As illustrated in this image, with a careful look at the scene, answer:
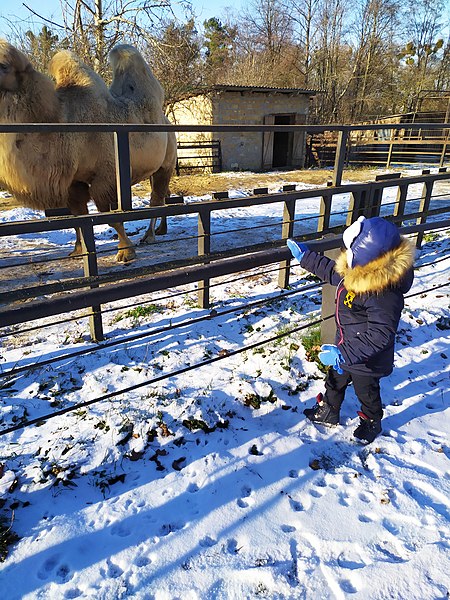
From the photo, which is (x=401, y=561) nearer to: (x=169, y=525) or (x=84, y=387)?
(x=169, y=525)

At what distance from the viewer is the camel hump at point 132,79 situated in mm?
6195

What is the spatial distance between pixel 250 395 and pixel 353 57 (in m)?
39.6

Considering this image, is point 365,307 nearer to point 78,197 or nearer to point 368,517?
point 368,517

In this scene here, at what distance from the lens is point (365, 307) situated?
2424 millimetres

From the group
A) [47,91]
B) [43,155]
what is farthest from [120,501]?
[47,91]

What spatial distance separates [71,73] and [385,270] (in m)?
4.88

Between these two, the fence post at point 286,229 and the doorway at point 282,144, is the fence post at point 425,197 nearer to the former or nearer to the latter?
the fence post at point 286,229

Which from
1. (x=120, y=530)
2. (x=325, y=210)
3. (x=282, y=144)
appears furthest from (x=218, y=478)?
(x=282, y=144)

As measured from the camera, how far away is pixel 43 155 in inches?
179

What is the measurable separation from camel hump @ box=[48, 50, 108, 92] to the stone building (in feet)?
40.9

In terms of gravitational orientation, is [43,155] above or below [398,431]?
above

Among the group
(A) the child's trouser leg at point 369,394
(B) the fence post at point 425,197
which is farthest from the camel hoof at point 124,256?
(B) the fence post at point 425,197

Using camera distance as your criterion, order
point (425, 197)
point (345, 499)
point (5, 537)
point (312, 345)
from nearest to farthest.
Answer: point (5, 537), point (345, 499), point (312, 345), point (425, 197)

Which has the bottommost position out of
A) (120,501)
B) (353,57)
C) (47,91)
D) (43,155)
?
(120,501)
